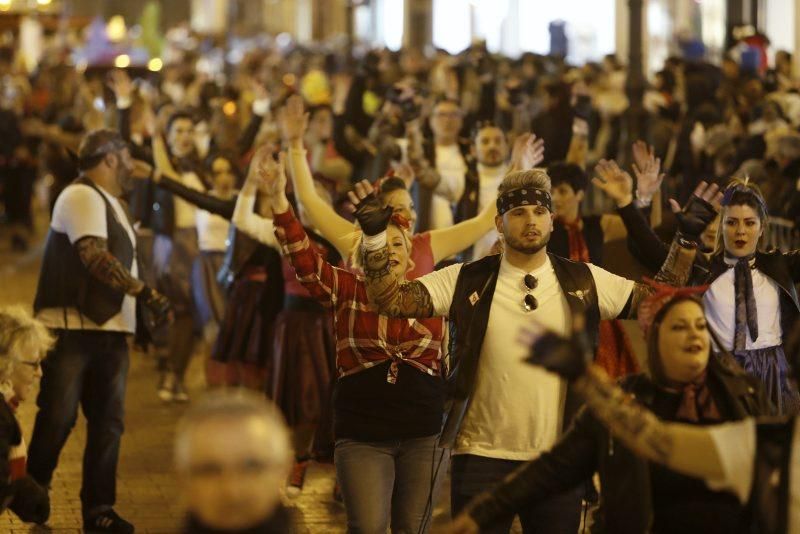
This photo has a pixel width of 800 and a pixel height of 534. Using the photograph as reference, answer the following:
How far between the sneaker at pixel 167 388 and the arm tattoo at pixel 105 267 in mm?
4266

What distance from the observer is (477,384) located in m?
6.54

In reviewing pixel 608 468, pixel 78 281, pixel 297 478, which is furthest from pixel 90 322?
pixel 608 468

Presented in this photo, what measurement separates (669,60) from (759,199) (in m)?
15.9

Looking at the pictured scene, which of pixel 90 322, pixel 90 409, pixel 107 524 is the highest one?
pixel 90 322

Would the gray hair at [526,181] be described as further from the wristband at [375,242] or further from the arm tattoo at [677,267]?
the arm tattoo at [677,267]

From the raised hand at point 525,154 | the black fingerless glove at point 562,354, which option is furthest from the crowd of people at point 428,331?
the raised hand at point 525,154

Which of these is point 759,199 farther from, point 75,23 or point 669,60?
point 75,23

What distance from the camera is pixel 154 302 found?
8.96 meters

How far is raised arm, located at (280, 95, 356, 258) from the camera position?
28.0 feet

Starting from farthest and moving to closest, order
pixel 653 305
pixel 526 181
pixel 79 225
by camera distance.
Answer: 1. pixel 79 225
2. pixel 526 181
3. pixel 653 305

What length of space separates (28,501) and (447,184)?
241 inches

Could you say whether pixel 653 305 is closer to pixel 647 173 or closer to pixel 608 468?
pixel 608 468

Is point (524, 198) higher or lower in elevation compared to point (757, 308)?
higher

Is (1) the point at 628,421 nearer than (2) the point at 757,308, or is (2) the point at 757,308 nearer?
(1) the point at 628,421
